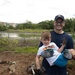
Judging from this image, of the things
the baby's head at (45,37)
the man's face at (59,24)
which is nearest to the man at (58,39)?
the man's face at (59,24)

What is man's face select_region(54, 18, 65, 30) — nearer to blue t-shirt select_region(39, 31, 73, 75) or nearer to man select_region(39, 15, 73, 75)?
man select_region(39, 15, 73, 75)

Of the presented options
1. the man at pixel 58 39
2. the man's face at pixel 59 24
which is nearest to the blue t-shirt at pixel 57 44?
the man at pixel 58 39

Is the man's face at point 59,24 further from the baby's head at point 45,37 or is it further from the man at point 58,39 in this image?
the baby's head at point 45,37

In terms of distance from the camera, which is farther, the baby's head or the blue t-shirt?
the blue t-shirt

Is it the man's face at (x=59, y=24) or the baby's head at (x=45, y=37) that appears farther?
the man's face at (x=59, y=24)

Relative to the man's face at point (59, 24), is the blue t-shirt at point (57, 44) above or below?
below

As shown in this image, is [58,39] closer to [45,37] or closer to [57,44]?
[57,44]

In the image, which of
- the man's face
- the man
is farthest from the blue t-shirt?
the man's face

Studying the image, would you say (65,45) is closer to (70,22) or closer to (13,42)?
(13,42)

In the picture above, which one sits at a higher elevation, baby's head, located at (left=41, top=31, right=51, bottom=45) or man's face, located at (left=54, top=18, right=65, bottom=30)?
man's face, located at (left=54, top=18, right=65, bottom=30)

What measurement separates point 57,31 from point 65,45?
247 mm

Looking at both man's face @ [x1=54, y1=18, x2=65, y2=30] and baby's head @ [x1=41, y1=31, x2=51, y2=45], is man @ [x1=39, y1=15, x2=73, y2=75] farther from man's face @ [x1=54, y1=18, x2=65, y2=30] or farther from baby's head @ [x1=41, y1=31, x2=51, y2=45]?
baby's head @ [x1=41, y1=31, x2=51, y2=45]

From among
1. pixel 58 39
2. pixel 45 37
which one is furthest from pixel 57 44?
pixel 45 37

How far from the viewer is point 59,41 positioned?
327 centimetres
